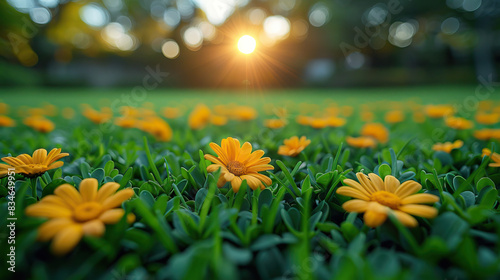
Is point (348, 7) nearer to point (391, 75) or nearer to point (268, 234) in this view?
point (391, 75)

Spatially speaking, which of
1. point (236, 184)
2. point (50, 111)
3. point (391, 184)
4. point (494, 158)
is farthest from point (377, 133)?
point (50, 111)

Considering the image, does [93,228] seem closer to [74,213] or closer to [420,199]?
[74,213]

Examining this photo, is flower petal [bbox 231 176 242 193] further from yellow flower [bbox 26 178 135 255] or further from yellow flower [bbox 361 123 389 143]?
yellow flower [bbox 361 123 389 143]

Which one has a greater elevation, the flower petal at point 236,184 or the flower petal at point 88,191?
the flower petal at point 88,191

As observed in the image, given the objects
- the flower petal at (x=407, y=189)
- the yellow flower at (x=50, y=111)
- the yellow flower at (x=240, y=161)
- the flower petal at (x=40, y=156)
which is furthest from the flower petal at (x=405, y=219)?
the yellow flower at (x=50, y=111)

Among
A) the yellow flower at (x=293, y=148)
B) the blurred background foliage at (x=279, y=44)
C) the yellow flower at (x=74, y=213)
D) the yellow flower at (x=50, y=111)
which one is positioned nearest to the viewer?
the yellow flower at (x=74, y=213)

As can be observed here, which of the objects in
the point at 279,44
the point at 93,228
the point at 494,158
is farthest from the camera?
the point at 279,44

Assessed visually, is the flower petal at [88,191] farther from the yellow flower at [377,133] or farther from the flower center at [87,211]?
the yellow flower at [377,133]
